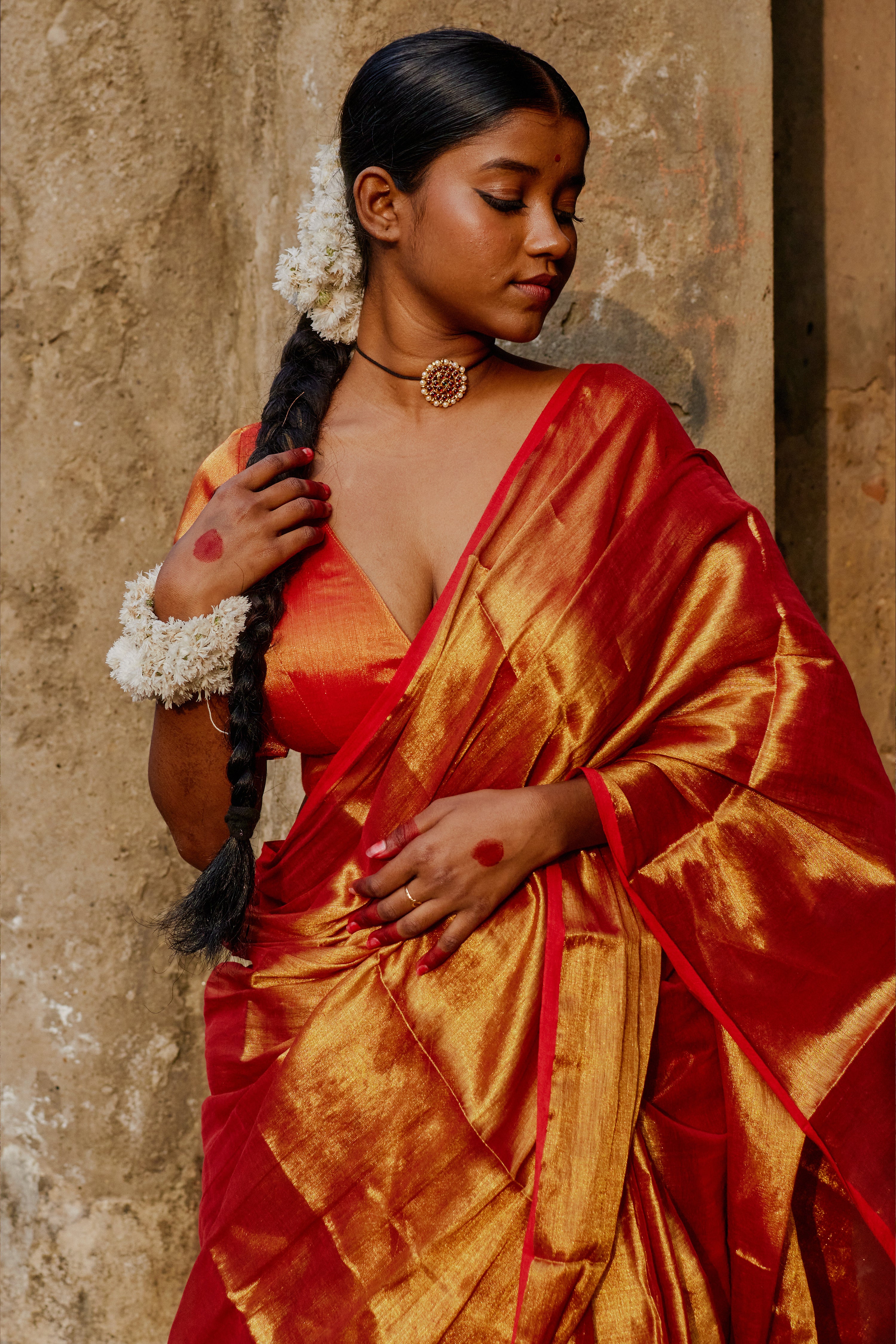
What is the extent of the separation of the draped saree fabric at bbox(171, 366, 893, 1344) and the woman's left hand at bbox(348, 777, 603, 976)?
31mm

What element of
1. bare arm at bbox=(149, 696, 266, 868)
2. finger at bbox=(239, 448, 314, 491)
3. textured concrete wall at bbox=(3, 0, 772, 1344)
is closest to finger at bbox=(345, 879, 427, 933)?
bare arm at bbox=(149, 696, 266, 868)

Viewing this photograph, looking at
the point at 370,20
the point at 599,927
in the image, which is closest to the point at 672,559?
the point at 599,927

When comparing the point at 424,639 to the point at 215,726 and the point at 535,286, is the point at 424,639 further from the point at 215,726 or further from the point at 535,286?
the point at 535,286

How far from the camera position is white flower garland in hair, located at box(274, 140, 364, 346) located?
67.9 inches

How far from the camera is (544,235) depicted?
147cm

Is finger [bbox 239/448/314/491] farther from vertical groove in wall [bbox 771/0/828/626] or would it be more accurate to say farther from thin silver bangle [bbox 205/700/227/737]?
vertical groove in wall [bbox 771/0/828/626]

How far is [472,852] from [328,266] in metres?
0.85

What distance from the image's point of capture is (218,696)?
1601mm

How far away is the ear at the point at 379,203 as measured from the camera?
1.58 metres

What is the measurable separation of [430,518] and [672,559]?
30 cm

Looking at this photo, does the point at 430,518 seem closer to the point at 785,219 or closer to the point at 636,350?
the point at 636,350

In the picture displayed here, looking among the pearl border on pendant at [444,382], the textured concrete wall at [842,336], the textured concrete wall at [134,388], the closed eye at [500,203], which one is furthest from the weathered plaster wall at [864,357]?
the closed eye at [500,203]

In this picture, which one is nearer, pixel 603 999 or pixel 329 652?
pixel 603 999

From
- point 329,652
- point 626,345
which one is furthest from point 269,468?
point 626,345
